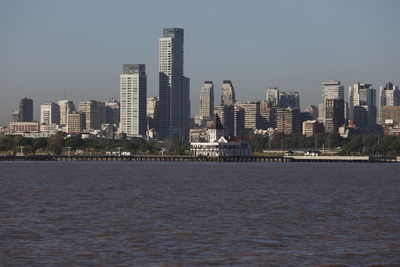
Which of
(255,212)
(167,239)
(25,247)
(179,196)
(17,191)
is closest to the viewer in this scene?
(25,247)

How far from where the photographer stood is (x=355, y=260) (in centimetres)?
3331

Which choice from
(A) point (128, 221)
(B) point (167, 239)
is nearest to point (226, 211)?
(A) point (128, 221)

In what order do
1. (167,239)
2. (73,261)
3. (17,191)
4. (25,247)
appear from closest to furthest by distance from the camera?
1. (73,261)
2. (25,247)
3. (167,239)
4. (17,191)

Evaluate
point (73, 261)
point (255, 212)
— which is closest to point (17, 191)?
point (255, 212)

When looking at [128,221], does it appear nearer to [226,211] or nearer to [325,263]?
[226,211]

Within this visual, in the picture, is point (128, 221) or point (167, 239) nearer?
point (167, 239)

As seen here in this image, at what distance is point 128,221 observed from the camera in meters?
45.1

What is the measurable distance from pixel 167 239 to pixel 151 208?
15099 millimetres

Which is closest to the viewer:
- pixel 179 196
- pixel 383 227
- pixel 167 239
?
pixel 167 239

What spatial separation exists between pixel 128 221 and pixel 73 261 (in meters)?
12.6

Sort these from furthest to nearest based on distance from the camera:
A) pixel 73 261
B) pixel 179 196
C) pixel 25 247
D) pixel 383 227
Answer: pixel 179 196 < pixel 383 227 < pixel 25 247 < pixel 73 261

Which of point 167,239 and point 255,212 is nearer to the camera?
point 167,239

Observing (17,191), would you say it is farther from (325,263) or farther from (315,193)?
(325,263)

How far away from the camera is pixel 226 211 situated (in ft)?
168
